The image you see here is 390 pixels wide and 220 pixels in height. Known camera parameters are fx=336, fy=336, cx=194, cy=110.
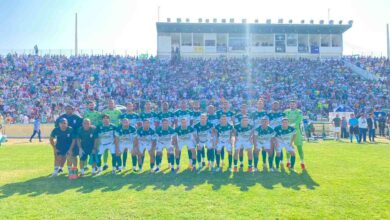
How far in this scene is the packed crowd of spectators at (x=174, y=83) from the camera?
1220 inches

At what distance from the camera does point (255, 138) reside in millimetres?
11195

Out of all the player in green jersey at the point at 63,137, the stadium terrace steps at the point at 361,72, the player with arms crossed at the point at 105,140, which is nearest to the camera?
the player in green jersey at the point at 63,137

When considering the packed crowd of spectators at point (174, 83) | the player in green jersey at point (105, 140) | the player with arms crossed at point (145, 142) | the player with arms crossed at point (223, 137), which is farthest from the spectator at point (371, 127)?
the player in green jersey at point (105, 140)

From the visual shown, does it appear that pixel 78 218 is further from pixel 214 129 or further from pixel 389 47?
pixel 389 47

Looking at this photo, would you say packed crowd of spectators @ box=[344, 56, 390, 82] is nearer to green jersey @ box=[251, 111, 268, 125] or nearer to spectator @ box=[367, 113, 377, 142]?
spectator @ box=[367, 113, 377, 142]

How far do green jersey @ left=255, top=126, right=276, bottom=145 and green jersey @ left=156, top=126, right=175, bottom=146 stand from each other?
2.92 m

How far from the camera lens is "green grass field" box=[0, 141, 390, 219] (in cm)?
656

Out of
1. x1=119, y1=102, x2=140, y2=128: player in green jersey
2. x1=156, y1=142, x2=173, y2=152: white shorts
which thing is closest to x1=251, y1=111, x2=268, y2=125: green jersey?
x1=156, y1=142, x2=173, y2=152: white shorts

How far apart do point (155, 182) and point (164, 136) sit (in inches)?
87.6

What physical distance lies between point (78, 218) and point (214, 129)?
235 inches

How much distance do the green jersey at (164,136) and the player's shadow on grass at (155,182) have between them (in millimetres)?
1173

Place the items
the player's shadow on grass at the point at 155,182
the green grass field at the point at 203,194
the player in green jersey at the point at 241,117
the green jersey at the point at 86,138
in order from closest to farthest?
1. the green grass field at the point at 203,194
2. the player's shadow on grass at the point at 155,182
3. the green jersey at the point at 86,138
4. the player in green jersey at the point at 241,117

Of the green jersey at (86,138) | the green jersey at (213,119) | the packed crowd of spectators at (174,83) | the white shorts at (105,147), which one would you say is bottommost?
the white shorts at (105,147)

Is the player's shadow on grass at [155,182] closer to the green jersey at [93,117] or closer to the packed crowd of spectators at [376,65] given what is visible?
the green jersey at [93,117]
